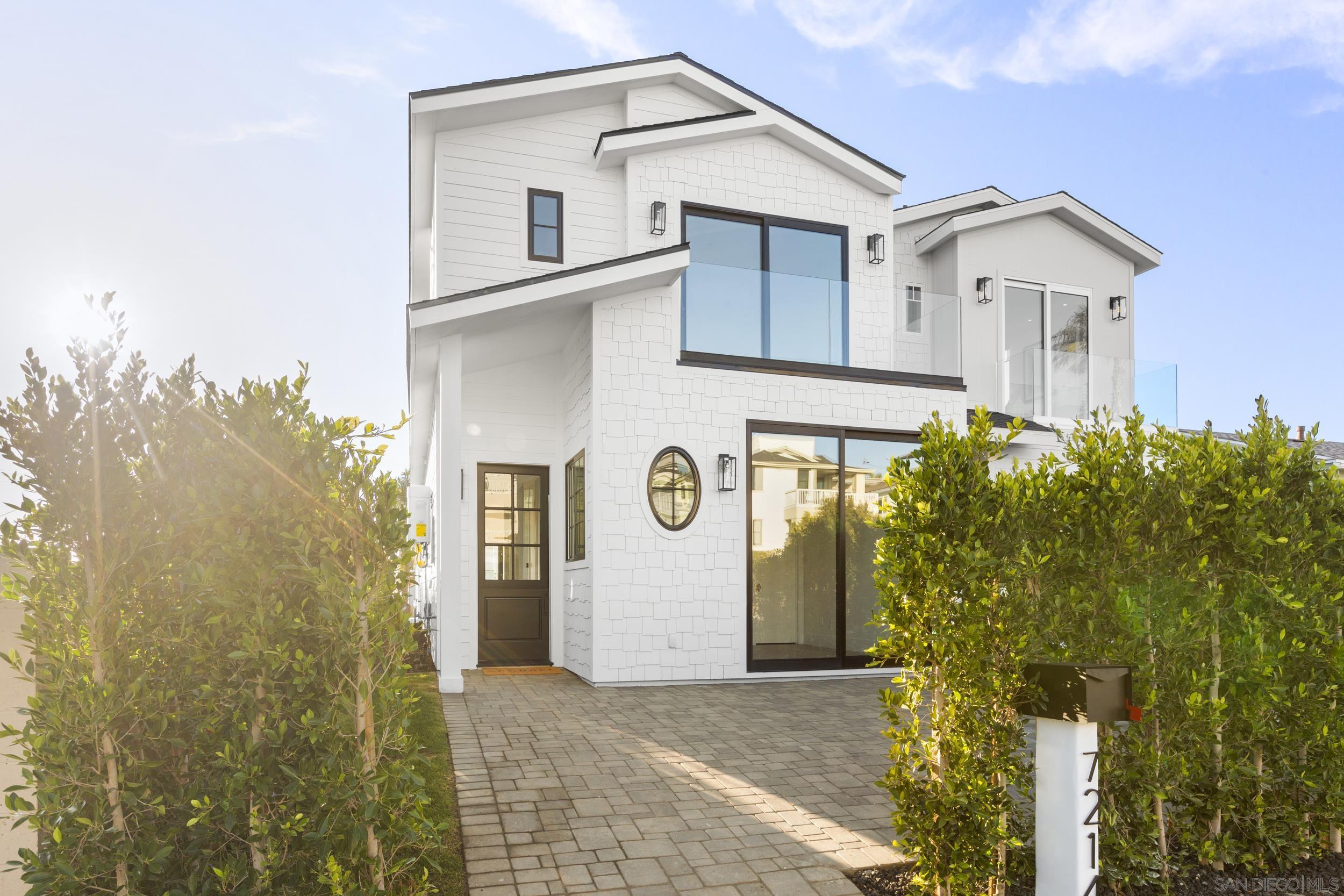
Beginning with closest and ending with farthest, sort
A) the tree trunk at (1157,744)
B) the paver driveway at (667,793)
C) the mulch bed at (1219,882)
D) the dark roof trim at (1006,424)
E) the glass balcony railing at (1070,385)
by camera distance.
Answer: the tree trunk at (1157,744), the mulch bed at (1219,882), the paver driveway at (667,793), the dark roof trim at (1006,424), the glass balcony railing at (1070,385)

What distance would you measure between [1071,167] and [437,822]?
1437 centimetres

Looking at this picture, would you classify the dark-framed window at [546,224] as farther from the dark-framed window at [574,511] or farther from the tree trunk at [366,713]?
the tree trunk at [366,713]

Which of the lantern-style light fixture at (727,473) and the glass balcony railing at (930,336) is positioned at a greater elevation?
the glass balcony railing at (930,336)

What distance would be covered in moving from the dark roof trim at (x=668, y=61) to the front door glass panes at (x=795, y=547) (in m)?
3.88

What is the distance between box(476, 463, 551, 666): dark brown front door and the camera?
9859 mm

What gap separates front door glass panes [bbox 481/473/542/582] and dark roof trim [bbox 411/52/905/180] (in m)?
4.39

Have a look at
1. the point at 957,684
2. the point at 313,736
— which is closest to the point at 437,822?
the point at 313,736

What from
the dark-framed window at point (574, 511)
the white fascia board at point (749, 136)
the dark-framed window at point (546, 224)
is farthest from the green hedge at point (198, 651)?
the white fascia board at point (749, 136)

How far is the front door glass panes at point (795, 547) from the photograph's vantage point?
30.3 ft

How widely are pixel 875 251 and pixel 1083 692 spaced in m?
8.72

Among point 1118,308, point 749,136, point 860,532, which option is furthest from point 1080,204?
point 860,532

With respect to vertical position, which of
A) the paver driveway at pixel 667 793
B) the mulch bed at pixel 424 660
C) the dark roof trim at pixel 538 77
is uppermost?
the dark roof trim at pixel 538 77

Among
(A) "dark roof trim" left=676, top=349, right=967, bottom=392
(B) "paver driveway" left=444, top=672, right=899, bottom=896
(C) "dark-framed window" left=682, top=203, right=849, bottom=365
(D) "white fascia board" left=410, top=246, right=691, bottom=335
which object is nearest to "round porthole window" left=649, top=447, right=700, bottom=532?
(A) "dark roof trim" left=676, top=349, right=967, bottom=392

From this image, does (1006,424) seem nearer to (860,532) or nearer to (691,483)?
(860,532)
